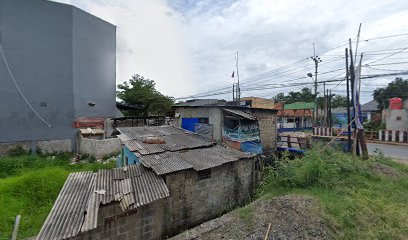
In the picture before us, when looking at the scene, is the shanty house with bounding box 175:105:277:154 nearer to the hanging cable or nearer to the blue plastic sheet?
the blue plastic sheet

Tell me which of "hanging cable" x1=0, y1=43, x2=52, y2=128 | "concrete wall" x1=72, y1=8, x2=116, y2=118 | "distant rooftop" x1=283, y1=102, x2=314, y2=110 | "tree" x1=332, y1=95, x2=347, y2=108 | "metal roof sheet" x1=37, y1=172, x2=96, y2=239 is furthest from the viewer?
"tree" x1=332, y1=95, x2=347, y2=108

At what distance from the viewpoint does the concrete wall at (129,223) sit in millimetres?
5570

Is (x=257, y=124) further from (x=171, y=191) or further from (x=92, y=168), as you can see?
(x=92, y=168)

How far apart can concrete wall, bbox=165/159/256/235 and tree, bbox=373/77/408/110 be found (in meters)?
37.1

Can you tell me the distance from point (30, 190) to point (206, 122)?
9559 mm

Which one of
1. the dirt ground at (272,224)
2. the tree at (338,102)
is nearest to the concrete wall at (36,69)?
the dirt ground at (272,224)

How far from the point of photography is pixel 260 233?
5512mm

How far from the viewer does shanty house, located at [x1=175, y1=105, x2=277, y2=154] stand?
1205 centimetres

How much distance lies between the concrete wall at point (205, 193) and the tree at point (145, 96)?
13.7 metres

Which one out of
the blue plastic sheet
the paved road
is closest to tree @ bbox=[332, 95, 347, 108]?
the paved road

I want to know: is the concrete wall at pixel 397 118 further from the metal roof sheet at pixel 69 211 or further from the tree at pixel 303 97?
the metal roof sheet at pixel 69 211

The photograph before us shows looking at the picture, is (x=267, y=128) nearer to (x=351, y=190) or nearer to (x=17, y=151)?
(x=351, y=190)

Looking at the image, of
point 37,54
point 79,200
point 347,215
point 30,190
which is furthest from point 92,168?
point 347,215

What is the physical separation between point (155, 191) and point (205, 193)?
8.90 feet
